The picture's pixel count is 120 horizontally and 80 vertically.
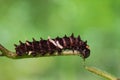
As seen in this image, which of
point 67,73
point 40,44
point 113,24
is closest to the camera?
point 40,44

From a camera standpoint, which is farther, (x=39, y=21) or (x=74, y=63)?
(x=39, y=21)

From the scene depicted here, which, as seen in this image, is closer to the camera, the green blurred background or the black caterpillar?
the black caterpillar

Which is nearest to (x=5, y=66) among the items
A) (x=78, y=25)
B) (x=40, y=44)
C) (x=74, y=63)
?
(x=74, y=63)

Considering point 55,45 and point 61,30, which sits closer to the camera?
point 55,45

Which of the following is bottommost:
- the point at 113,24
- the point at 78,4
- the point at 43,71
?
the point at 43,71

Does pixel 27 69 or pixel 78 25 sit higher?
Result: pixel 78 25

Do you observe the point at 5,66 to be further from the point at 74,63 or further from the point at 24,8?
the point at 24,8

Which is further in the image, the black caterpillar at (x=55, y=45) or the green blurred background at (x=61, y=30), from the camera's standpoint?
the green blurred background at (x=61, y=30)

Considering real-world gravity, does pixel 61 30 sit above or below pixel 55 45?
above
